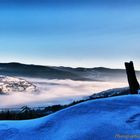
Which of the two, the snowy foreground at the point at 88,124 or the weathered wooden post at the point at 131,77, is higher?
the weathered wooden post at the point at 131,77

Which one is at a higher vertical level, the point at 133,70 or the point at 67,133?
the point at 133,70

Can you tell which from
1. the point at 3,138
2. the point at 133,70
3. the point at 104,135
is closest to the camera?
the point at 104,135

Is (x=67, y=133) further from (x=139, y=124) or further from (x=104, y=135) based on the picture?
(x=139, y=124)

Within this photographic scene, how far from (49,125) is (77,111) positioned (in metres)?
0.45

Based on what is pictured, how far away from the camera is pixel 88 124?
227 inches

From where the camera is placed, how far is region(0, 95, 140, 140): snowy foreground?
5.54m

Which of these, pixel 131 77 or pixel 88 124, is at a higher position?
pixel 131 77

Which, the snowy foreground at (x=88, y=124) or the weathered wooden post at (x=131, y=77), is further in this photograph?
the weathered wooden post at (x=131, y=77)

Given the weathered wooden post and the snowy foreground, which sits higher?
the weathered wooden post

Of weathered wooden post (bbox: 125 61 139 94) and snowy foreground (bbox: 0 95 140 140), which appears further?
weathered wooden post (bbox: 125 61 139 94)

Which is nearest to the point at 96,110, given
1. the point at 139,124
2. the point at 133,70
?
the point at 139,124

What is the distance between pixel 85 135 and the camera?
219 inches

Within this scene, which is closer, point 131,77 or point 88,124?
point 88,124

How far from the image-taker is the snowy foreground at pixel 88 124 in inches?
218
